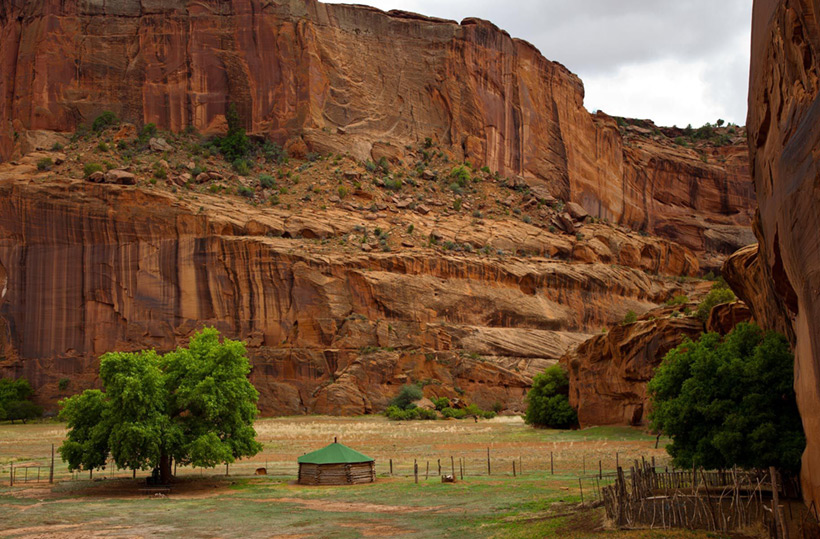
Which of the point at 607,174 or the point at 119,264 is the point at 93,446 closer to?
the point at 119,264

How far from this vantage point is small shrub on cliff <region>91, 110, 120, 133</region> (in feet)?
317

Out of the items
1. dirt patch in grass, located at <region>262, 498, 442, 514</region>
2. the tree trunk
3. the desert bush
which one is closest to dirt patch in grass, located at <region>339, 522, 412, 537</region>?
dirt patch in grass, located at <region>262, 498, 442, 514</region>

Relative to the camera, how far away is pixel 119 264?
→ 79812 millimetres

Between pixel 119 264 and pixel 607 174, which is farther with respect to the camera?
pixel 607 174

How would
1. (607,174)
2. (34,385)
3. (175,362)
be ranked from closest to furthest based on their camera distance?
(175,362)
(34,385)
(607,174)

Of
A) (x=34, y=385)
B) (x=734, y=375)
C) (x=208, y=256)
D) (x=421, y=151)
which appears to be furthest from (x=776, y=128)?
(x=421, y=151)

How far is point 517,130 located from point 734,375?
88249mm

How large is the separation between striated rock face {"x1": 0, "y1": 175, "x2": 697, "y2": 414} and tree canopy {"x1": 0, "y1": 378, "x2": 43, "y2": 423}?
1.60 m

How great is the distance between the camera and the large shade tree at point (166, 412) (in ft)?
104

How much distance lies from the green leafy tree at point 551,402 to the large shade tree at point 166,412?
27.4 metres

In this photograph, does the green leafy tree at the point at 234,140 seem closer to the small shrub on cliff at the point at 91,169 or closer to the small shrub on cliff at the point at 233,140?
the small shrub on cliff at the point at 233,140

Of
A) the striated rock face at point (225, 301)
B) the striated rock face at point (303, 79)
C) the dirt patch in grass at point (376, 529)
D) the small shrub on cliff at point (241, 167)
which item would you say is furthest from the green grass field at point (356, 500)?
the striated rock face at point (303, 79)

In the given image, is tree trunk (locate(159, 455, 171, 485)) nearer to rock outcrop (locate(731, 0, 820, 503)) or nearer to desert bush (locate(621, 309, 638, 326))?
rock outcrop (locate(731, 0, 820, 503))

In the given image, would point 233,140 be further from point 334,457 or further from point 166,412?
point 334,457
